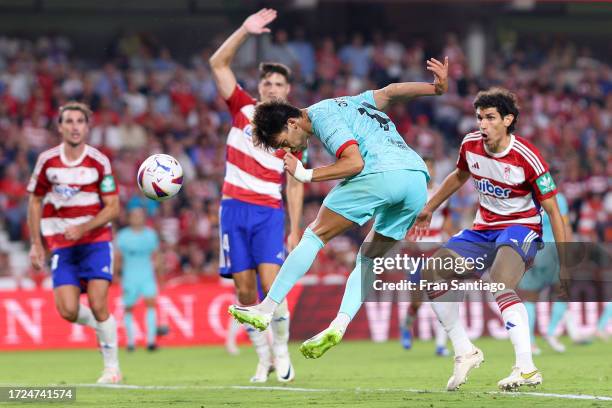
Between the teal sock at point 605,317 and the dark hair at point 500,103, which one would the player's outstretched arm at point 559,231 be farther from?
the teal sock at point 605,317

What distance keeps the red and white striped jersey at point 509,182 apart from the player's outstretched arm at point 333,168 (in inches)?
57.7

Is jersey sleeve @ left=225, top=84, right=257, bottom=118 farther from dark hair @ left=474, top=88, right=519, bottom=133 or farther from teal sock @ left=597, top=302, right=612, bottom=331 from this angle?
teal sock @ left=597, top=302, right=612, bottom=331

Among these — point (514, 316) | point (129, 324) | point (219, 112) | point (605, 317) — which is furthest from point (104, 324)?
point (219, 112)

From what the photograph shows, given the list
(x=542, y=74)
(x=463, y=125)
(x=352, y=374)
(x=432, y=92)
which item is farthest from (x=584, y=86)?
(x=432, y=92)

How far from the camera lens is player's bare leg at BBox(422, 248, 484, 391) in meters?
9.16

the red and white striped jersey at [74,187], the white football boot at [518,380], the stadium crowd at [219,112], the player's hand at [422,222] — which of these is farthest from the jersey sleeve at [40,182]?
the stadium crowd at [219,112]

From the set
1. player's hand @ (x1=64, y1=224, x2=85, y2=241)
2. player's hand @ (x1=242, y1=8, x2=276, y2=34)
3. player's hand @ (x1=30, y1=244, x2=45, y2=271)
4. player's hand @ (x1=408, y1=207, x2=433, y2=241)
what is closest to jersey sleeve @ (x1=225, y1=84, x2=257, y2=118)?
player's hand @ (x1=242, y1=8, x2=276, y2=34)

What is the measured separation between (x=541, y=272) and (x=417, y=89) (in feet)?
25.3

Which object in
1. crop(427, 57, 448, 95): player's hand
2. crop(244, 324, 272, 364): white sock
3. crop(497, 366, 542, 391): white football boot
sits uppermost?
crop(427, 57, 448, 95): player's hand

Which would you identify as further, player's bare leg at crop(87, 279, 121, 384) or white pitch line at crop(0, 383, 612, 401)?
player's bare leg at crop(87, 279, 121, 384)

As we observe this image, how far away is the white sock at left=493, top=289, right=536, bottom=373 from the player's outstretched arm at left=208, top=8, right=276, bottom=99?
314cm

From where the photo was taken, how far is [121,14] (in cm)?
2655

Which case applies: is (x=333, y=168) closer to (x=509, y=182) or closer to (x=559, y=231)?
(x=509, y=182)

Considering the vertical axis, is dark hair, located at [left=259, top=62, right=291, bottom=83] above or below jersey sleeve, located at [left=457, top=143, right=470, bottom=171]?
above
